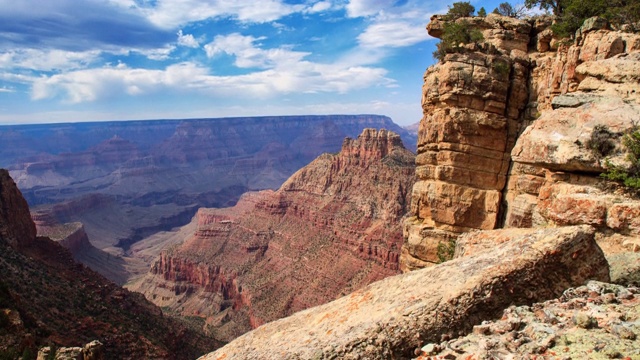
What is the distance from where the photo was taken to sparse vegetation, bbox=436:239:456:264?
18481mm

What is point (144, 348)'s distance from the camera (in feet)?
94.4

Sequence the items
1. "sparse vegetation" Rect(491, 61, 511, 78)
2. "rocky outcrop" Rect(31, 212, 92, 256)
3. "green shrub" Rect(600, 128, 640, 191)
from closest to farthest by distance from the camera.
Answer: "green shrub" Rect(600, 128, 640, 191) < "sparse vegetation" Rect(491, 61, 511, 78) < "rocky outcrop" Rect(31, 212, 92, 256)

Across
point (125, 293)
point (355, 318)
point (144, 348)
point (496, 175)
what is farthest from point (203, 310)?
point (355, 318)

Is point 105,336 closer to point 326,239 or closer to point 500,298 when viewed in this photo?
point 500,298

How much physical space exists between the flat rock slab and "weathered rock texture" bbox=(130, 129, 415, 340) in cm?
4515

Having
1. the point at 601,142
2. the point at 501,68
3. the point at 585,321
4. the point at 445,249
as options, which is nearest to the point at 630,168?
the point at 601,142

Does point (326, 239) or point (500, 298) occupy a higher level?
point (500, 298)

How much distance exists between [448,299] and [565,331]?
167cm

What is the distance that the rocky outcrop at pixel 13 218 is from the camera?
3928cm

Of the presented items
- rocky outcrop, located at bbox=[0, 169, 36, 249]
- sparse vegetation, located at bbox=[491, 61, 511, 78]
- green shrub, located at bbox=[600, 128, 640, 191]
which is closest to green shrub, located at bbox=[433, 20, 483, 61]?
sparse vegetation, located at bbox=[491, 61, 511, 78]

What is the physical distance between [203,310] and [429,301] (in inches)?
2653

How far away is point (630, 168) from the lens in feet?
31.9

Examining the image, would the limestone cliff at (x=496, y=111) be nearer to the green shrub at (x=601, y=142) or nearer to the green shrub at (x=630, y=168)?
the green shrub at (x=601, y=142)

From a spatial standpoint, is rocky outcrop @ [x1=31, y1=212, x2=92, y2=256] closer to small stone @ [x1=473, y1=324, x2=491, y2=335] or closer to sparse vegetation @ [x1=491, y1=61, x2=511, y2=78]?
sparse vegetation @ [x1=491, y1=61, x2=511, y2=78]
